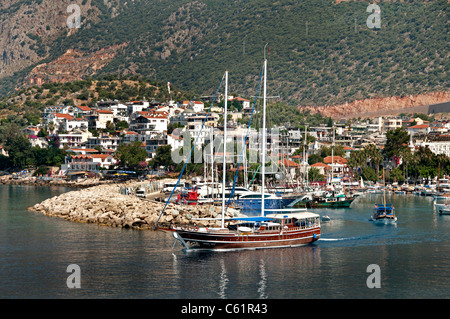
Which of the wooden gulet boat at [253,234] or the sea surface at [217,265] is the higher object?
the wooden gulet boat at [253,234]

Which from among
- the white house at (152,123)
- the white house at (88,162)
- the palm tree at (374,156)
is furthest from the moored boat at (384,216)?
the white house at (152,123)

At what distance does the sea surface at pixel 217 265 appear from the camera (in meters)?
37.2

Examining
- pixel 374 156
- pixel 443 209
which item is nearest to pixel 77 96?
pixel 374 156

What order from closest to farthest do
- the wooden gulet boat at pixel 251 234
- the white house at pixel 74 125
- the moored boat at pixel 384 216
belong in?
the wooden gulet boat at pixel 251 234
the moored boat at pixel 384 216
the white house at pixel 74 125

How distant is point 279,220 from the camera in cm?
4950

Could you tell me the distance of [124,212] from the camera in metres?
63.2

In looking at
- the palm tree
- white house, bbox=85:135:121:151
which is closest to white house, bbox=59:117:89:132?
white house, bbox=85:135:121:151

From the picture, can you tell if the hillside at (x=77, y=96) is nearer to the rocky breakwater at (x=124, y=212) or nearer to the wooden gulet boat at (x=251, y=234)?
the rocky breakwater at (x=124, y=212)

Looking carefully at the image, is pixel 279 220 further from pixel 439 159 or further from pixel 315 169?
pixel 439 159

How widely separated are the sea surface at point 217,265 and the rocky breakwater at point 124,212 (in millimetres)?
2301

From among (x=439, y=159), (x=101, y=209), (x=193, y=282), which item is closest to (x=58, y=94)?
(x=439, y=159)

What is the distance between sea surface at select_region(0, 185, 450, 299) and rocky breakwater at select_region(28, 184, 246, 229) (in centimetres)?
230

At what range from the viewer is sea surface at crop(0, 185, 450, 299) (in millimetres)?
37188

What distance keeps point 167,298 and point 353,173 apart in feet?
316
